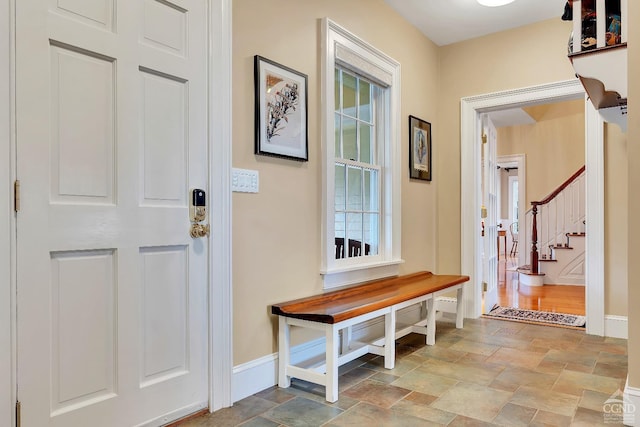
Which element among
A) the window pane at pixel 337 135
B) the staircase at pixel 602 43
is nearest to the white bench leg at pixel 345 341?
the window pane at pixel 337 135

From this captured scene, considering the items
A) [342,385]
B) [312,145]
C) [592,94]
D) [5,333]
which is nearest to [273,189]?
[312,145]

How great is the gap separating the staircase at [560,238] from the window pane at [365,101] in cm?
433

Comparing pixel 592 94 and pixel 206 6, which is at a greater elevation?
pixel 206 6

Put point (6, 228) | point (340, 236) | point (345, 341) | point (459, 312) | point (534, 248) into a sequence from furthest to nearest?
point (534, 248) → point (459, 312) → point (340, 236) → point (345, 341) → point (6, 228)

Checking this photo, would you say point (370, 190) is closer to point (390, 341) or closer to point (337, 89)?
point (337, 89)

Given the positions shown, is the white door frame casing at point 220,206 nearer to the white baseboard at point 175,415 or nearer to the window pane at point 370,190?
the white baseboard at point 175,415

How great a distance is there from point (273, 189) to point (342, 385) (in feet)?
3.81

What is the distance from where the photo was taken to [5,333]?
1422 mm

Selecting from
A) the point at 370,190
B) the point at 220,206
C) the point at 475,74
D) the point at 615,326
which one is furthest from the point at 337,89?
the point at 615,326

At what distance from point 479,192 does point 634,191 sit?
A: 7.26ft

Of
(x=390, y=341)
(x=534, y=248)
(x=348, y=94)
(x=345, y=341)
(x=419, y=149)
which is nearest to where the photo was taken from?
(x=390, y=341)

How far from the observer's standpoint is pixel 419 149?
390 centimetres

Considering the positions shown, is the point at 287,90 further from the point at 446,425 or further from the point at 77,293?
the point at 446,425

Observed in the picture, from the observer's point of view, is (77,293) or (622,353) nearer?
(77,293)
